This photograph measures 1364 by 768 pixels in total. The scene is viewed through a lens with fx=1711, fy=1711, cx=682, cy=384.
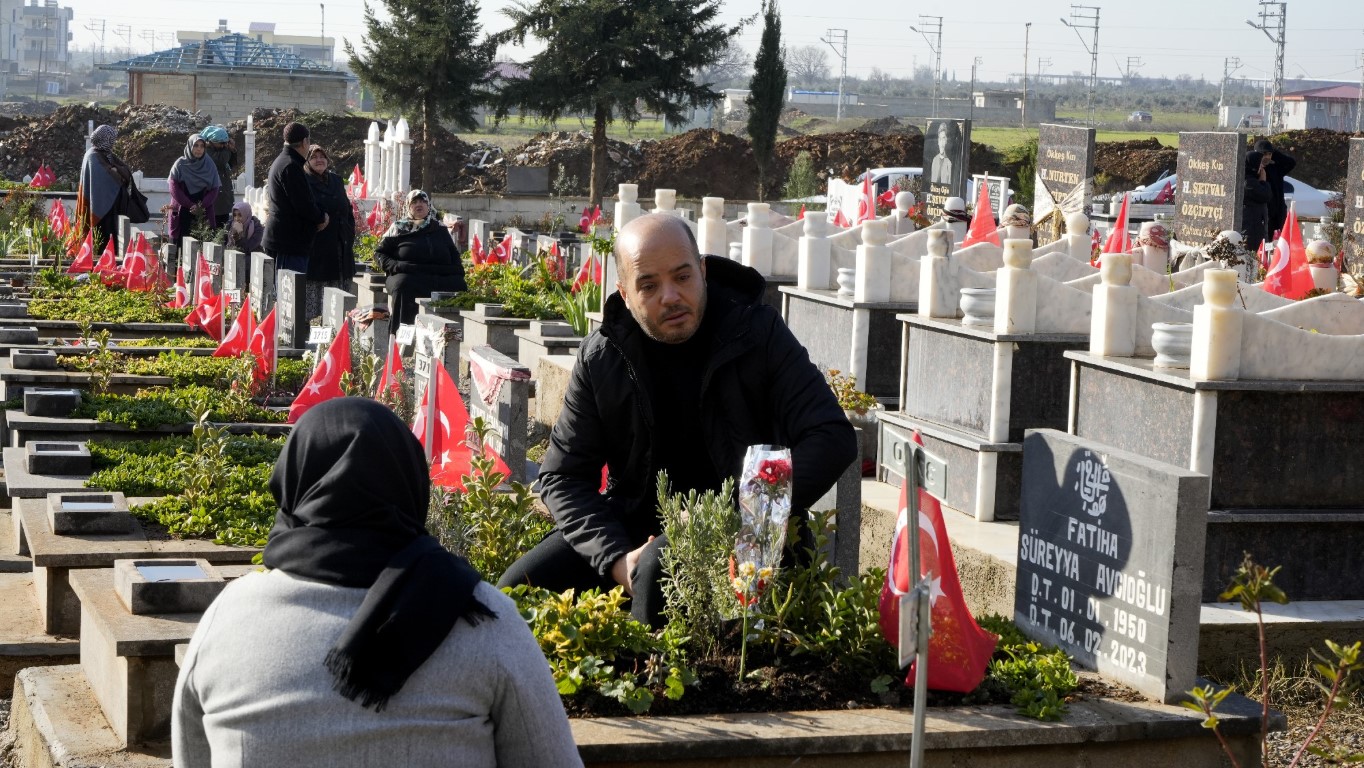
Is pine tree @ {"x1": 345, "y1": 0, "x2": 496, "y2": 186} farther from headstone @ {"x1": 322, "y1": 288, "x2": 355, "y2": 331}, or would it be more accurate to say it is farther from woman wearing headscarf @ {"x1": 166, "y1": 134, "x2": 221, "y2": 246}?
headstone @ {"x1": 322, "y1": 288, "x2": 355, "y2": 331}

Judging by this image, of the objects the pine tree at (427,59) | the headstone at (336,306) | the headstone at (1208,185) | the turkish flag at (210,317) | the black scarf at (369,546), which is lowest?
the turkish flag at (210,317)

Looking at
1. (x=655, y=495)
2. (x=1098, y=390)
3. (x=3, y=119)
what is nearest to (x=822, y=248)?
(x=1098, y=390)

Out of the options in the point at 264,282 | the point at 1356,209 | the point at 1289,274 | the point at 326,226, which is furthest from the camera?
the point at 1356,209

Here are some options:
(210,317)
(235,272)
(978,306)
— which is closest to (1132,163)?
(235,272)

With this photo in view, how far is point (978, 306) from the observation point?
7.51 metres

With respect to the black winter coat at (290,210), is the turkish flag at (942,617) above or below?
below

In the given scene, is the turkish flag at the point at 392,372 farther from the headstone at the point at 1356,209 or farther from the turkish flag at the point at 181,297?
the headstone at the point at 1356,209

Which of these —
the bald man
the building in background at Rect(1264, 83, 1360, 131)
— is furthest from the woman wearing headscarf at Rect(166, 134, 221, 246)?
the building in background at Rect(1264, 83, 1360, 131)

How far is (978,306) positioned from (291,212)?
7.45 meters

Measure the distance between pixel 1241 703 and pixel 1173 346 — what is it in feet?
7.97

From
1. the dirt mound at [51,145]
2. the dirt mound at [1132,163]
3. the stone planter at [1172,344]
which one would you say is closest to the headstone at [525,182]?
the dirt mound at [1132,163]

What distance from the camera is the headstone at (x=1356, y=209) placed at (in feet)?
47.1

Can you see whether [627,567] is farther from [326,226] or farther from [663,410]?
[326,226]

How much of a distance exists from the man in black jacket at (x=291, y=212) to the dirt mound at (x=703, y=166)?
3542 cm
